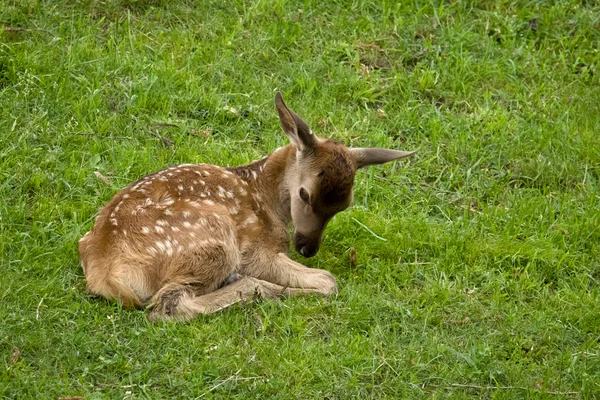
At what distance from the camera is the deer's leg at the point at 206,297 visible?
6.19 metres

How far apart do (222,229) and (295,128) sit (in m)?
0.83

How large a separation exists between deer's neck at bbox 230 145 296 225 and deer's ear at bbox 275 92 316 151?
0.23 m

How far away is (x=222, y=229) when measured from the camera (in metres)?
6.72

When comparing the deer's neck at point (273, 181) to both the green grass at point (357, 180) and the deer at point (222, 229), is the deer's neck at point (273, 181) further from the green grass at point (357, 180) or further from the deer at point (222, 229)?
the green grass at point (357, 180)

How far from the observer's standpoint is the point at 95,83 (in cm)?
843

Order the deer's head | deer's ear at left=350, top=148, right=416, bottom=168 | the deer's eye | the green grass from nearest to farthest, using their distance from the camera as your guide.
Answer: the green grass
the deer's head
the deer's eye
deer's ear at left=350, top=148, right=416, bottom=168

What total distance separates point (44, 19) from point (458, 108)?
11.5 feet

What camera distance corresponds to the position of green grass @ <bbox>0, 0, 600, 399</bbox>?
5898mm

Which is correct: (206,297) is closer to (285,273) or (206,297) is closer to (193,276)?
(193,276)

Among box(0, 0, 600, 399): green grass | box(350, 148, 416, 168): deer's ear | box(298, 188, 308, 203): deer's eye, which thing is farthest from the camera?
box(350, 148, 416, 168): deer's ear

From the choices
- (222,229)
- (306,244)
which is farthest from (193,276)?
(306,244)

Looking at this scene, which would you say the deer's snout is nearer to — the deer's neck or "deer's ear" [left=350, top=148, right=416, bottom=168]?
the deer's neck

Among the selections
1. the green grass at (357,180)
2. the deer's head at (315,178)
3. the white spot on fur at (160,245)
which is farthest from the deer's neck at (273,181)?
the white spot on fur at (160,245)

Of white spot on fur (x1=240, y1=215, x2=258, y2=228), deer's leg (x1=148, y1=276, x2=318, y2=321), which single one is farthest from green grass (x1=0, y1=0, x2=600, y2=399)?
white spot on fur (x1=240, y1=215, x2=258, y2=228)
